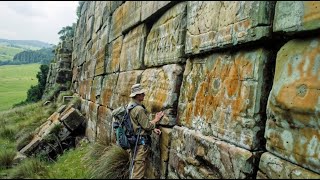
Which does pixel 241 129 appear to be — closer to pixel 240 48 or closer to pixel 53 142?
pixel 240 48

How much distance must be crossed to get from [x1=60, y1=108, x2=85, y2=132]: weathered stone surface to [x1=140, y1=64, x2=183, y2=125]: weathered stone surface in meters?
4.47

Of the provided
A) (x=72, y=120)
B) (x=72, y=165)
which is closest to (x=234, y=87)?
(x=72, y=165)

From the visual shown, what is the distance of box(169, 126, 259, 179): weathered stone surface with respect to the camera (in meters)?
2.98

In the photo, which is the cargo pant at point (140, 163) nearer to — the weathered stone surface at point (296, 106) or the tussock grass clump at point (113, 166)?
the tussock grass clump at point (113, 166)

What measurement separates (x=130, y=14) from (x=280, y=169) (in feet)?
16.0

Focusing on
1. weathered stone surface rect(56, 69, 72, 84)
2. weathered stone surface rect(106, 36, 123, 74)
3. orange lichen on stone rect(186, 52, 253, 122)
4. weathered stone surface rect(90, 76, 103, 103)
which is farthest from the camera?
weathered stone surface rect(56, 69, 72, 84)

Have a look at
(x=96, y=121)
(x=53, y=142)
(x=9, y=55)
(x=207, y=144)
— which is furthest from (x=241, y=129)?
(x=9, y=55)

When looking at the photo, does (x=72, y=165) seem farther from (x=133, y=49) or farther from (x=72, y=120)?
(x=72, y=120)

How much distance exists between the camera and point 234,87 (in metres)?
3.26

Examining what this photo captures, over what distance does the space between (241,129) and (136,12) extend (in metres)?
3.93

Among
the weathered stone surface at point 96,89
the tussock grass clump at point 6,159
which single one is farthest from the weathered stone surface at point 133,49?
the tussock grass clump at point 6,159

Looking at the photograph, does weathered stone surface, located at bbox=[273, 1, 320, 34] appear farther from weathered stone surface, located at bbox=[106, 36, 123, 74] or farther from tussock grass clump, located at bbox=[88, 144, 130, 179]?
weathered stone surface, located at bbox=[106, 36, 123, 74]

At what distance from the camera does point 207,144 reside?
3.51 meters

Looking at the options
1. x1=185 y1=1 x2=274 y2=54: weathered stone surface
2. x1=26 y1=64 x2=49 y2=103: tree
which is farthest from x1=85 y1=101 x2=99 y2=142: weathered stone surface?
x1=26 y1=64 x2=49 y2=103: tree
